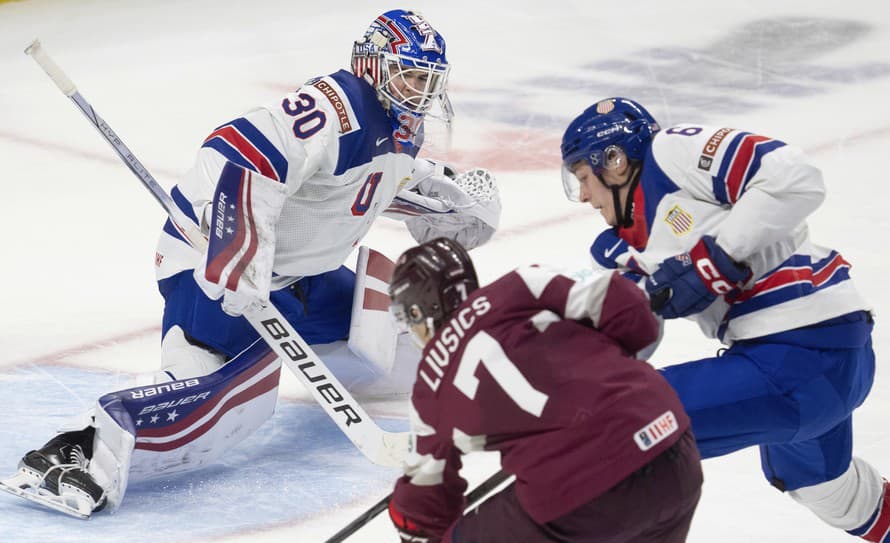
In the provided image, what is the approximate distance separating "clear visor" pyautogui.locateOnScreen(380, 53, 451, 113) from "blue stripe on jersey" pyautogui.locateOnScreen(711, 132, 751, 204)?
3.30ft

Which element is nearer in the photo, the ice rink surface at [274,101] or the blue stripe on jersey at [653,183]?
the blue stripe on jersey at [653,183]

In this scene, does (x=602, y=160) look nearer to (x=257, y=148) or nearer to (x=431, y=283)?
(x=431, y=283)

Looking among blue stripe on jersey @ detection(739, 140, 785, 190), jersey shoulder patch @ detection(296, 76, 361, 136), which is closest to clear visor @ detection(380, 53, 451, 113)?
jersey shoulder patch @ detection(296, 76, 361, 136)

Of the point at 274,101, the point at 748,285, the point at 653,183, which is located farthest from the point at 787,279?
the point at 274,101

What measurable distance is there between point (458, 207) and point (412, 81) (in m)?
0.66

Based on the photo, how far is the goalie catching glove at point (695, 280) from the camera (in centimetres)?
276

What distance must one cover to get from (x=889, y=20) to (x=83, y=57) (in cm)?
419

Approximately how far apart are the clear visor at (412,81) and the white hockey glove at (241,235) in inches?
17.0

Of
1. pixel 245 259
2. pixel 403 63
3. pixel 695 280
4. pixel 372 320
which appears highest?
pixel 403 63

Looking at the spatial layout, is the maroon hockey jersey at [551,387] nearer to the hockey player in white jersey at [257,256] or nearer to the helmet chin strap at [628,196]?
the helmet chin strap at [628,196]

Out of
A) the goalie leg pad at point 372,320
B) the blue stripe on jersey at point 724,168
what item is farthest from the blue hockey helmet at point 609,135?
the goalie leg pad at point 372,320

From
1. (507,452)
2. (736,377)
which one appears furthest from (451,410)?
(736,377)

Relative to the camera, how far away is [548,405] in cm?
213

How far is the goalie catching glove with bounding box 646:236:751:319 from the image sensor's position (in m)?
2.76
